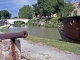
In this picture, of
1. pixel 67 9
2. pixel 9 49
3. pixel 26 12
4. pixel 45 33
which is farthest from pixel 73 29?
pixel 26 12

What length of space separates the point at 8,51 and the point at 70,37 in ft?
41.3

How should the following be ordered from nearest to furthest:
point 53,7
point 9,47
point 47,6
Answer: point 9,47 → point 53,7 → point 47,6

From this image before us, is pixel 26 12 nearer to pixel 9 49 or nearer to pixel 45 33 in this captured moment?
pixel 45 33

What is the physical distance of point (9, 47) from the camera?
17.6 feet

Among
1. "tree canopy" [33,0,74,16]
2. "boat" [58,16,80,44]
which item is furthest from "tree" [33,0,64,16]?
"boat" [58,16,80,44]

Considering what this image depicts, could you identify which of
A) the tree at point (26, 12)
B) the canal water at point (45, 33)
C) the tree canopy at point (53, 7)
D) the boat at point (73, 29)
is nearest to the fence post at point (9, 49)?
the boat at point (73, 29)

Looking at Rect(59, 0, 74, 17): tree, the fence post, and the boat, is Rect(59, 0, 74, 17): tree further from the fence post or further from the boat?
the fence post

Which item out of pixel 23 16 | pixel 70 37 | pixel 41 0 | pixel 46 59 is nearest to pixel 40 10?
pixel 41 0

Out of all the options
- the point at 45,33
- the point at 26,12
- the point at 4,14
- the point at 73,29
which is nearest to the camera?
the point at 73,29

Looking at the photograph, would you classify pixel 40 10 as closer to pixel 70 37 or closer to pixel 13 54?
pixel 70 37

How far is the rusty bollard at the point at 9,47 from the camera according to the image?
17.3 ft

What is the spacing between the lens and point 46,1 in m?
78.1

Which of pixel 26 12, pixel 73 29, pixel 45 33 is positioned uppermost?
pixel 26 12

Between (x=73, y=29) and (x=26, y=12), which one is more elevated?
(x=26, y=12)
